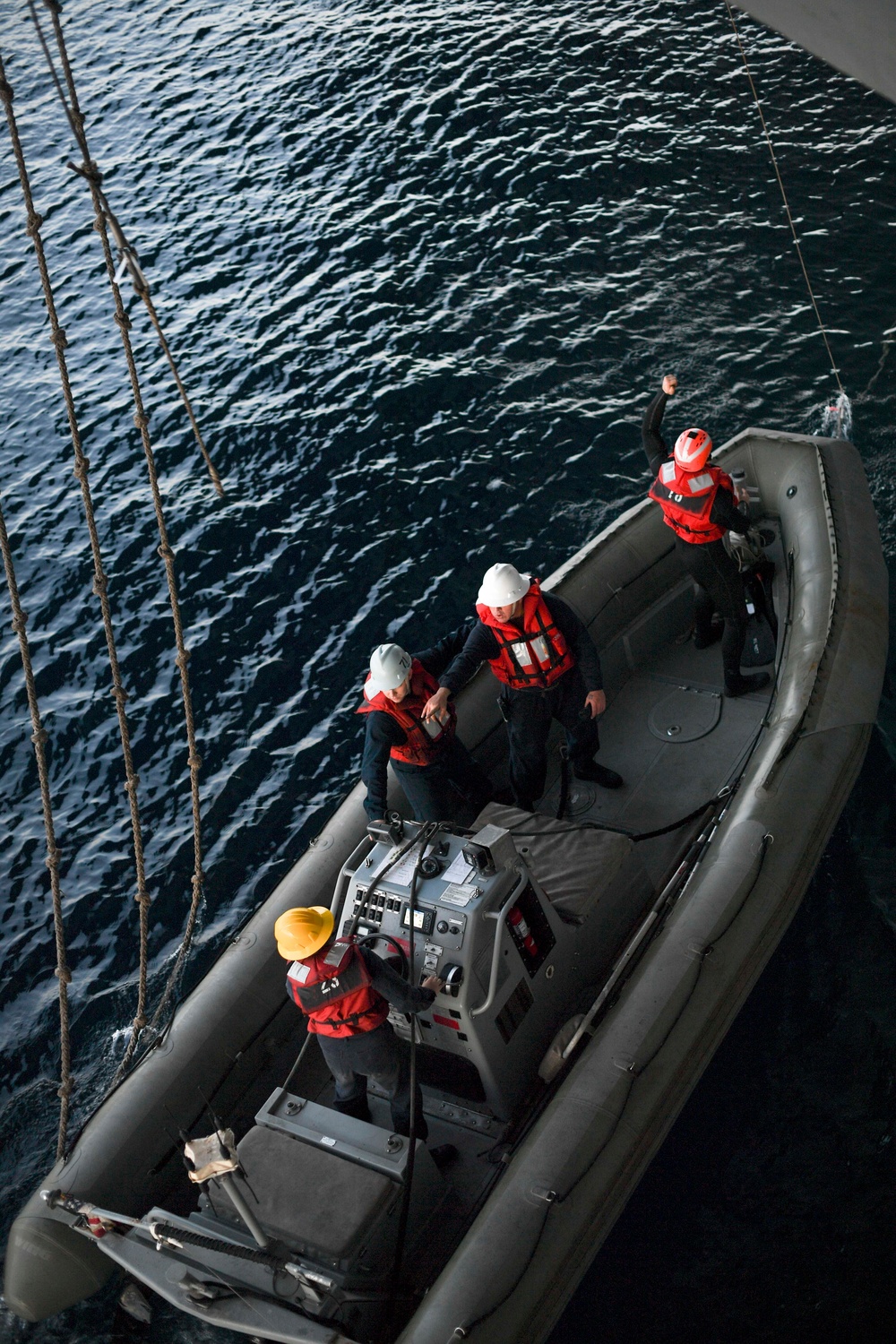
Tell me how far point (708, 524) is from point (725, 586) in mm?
376

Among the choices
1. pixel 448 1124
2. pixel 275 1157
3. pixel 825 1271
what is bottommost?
pixel 825 1271

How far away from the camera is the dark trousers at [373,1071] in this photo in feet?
14.1

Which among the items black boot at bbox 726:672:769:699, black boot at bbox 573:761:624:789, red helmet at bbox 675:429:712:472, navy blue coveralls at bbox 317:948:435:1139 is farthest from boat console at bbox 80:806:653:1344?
red helmet at bbox 675:429:712:472

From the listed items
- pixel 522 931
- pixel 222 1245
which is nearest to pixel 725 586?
pixel 522 931

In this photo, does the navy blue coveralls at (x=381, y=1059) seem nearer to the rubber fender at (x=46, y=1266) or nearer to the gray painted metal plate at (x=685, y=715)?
the rubber fender at (x=46, y=1266)

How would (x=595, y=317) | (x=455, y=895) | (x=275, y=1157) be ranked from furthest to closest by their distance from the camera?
1. (x=595, y=317)
2. (x=455, y=895)
3. (x=275, y=1157)

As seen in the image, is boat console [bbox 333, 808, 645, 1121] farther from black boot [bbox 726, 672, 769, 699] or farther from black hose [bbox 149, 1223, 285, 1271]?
black boot [bbox 726, 672, 769, 699]

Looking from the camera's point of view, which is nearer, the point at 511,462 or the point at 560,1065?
the point at 560,1065

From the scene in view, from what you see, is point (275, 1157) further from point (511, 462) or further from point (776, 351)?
point (776, 351)

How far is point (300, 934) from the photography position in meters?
4.10

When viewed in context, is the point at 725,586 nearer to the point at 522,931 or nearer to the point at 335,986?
the point at 522,931

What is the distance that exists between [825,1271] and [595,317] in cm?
Answer: 815

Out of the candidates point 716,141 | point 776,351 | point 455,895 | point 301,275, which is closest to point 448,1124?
point 455,895

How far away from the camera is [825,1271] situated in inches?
170
